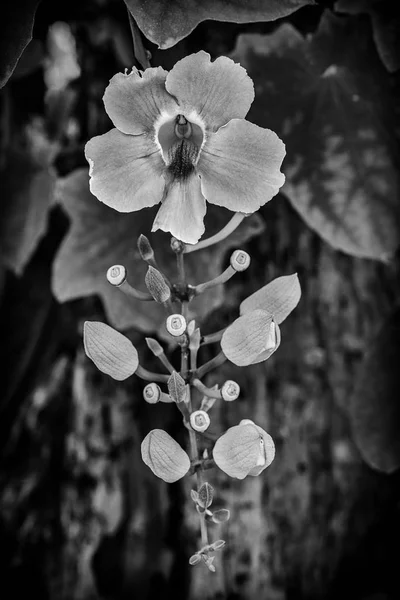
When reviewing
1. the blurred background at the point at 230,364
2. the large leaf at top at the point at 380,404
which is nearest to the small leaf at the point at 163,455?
the blurred background at the point at 230,364

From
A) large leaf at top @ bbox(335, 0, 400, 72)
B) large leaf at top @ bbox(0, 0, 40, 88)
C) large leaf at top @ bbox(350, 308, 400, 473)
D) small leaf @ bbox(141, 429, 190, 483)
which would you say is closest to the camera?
small leaf @ bbox(141, 429, 190, 483)

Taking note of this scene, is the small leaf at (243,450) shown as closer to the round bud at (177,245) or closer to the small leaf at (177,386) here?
the small leaf at (177,386)

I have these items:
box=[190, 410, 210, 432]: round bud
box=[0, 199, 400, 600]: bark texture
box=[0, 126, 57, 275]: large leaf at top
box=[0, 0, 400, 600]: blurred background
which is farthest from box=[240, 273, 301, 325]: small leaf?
box=[0, 126, 57, 275]: large leaf at top

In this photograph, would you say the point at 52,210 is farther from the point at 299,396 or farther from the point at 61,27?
the point at 299,396

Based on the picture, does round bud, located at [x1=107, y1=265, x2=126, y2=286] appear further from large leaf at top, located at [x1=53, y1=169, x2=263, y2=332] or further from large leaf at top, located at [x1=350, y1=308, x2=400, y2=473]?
large leaf at top, located at [x1=350, y1=308, x2=400, y2=473]

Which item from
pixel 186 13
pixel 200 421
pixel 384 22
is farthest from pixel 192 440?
pixel 384 22

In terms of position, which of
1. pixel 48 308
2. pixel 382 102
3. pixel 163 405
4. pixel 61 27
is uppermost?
pixel 61 27

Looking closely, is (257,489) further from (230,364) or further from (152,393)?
(152,393)

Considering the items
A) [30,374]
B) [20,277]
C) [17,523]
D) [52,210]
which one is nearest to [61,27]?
[52,210]

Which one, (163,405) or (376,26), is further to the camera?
(163,405)
